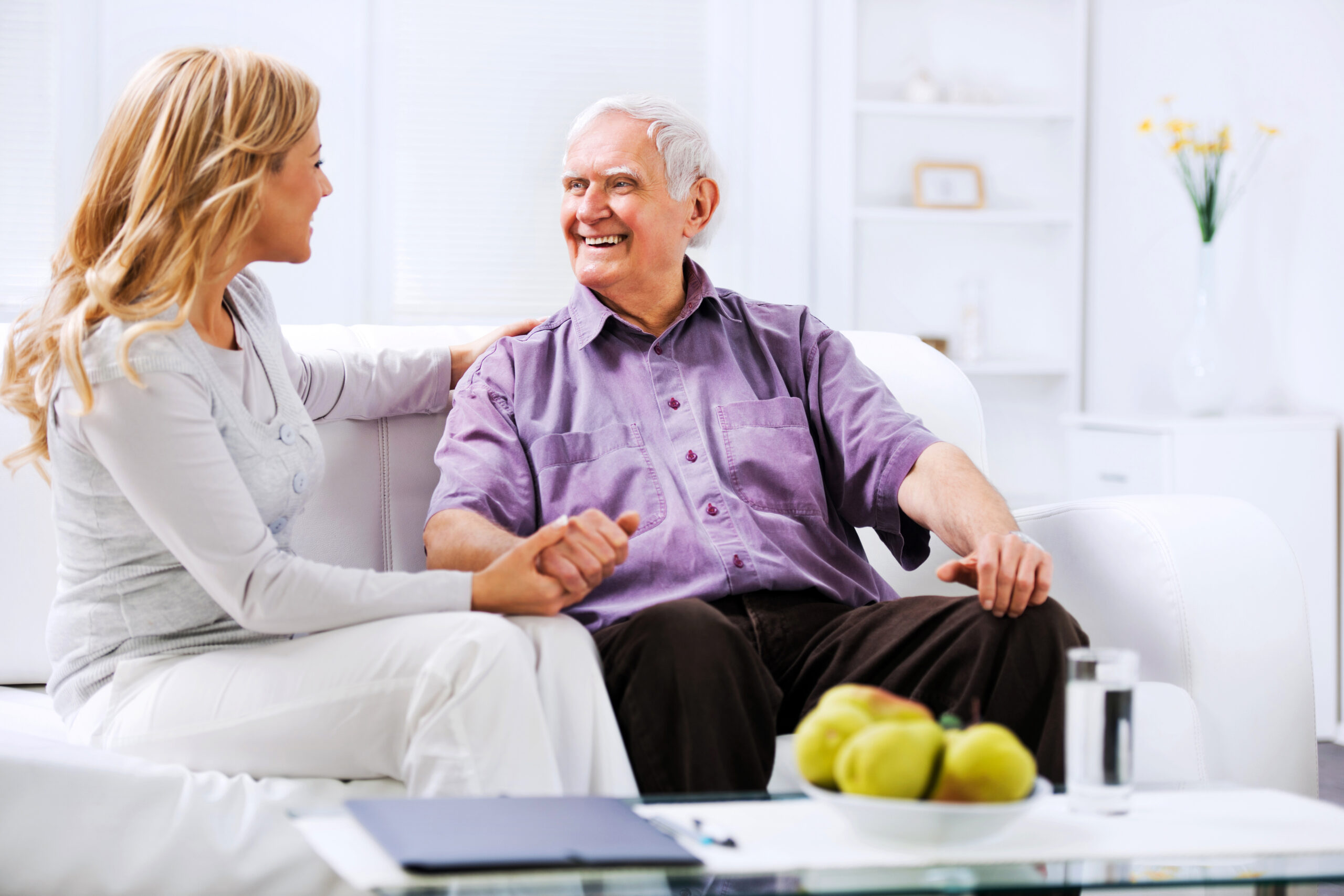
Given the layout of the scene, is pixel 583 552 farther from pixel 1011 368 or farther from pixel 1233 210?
pixel 1011 368

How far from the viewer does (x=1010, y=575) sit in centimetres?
132

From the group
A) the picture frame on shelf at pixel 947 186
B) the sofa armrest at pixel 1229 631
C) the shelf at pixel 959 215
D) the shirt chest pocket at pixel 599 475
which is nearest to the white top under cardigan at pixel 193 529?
the shirt chest pocket at pixel 599 475

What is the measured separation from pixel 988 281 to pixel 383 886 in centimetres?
359

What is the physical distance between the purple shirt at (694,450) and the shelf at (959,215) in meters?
2.04

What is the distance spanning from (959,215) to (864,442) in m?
2.29

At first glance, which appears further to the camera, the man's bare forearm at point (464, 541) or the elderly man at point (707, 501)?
the man's bare forearm at point (464, 541)

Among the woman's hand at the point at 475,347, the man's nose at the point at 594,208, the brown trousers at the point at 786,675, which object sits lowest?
the brown trousers at the point at 786,675

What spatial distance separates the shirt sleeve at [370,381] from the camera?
159 centimetres

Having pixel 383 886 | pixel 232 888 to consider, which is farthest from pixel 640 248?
pixel 383 886

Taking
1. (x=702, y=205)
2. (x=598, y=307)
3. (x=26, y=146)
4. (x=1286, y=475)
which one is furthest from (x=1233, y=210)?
(x=26, y=146)

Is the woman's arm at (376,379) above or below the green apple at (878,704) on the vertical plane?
above

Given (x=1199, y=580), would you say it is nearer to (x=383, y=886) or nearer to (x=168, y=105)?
(x=383, y=886)

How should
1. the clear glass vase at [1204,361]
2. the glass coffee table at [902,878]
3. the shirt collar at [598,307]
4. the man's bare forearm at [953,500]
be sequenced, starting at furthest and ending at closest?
the clear glass vase at [1204,361] < the shirt collar at [598,307] < the man's bare forearm at [953,500] < the glass coffee table at [902,878]

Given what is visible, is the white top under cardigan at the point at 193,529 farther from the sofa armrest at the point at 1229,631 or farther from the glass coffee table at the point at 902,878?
the sofa armrest at the point at 1229,631
